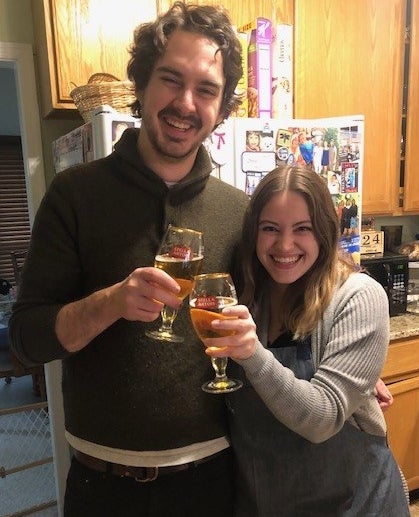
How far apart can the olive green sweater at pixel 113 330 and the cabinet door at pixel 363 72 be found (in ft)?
4.37

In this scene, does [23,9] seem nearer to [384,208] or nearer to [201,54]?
[201,54]

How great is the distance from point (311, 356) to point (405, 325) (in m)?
1.27

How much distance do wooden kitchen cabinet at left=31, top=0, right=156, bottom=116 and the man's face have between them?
0.81 metres

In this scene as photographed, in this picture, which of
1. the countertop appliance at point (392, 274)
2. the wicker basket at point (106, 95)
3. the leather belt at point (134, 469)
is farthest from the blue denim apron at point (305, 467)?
the countertop appliance at point (392, 274)

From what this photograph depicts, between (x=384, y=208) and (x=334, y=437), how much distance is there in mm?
1693

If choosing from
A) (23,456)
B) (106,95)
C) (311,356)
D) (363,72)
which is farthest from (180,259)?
(23,456)

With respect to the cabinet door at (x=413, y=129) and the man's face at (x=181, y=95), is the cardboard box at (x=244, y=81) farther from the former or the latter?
the cabinet door at (x=413, y=129)

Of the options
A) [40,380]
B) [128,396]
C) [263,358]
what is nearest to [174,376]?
[128,396]

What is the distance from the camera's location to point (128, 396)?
1040mm

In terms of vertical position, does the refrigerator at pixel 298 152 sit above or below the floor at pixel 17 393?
above

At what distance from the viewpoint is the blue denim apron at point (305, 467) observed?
40.8 inches

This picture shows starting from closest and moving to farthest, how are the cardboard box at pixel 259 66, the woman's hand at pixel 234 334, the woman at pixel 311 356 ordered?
the woman's hand at pixel 234 334 < the woman at pixel 311 356 < the cardboard box at pixel 259 66

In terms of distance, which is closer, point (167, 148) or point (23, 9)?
point (167, 148)

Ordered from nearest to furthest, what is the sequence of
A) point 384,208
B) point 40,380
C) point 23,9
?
point 23,9 → point 384,208 → point 40,380
